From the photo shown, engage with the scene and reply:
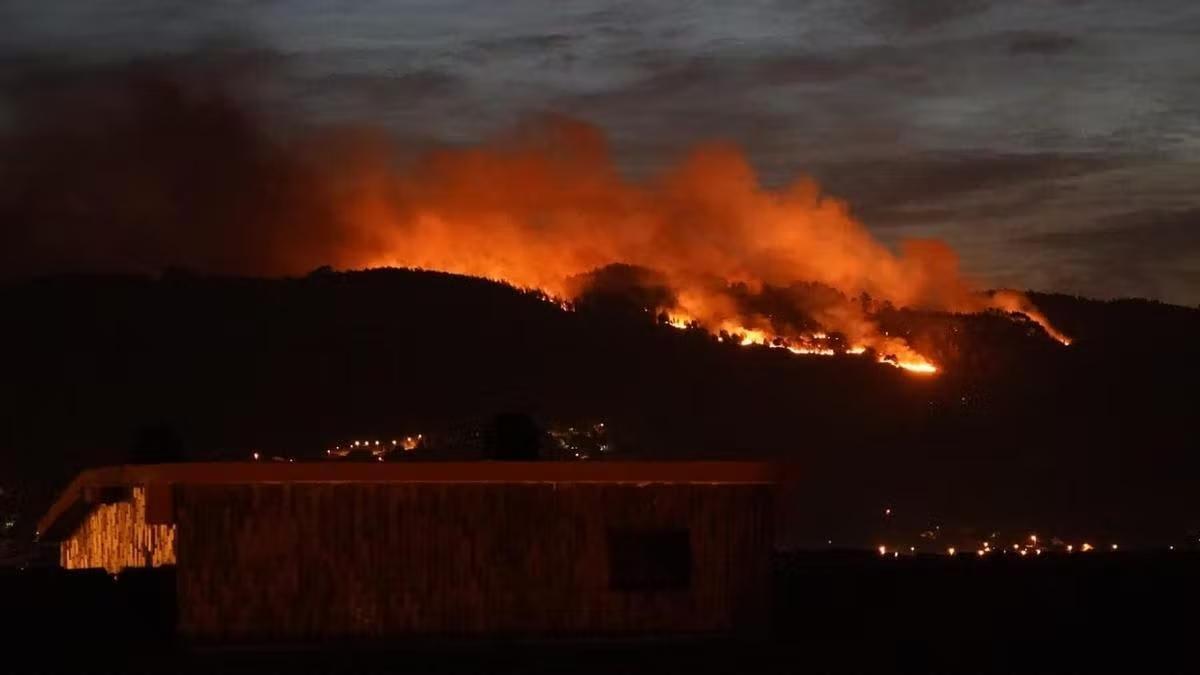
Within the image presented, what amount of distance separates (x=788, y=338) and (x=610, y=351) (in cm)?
990

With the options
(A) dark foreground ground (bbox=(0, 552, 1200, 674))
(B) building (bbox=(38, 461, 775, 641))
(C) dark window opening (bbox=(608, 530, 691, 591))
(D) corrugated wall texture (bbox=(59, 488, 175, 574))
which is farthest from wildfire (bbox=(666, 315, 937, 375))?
(C) dark window opening (bbox=(608, 530, 691, 591))

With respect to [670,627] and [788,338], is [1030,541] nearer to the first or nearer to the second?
[788,338]

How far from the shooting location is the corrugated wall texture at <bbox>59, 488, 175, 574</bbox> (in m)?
29.3

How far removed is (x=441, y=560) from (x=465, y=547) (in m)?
0.37

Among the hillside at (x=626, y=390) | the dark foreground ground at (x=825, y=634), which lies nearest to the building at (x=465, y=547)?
the dark foreground ground at (x=825, y=634)

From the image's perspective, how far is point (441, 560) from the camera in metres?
25.6

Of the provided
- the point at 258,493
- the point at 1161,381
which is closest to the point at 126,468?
the point at 258,493

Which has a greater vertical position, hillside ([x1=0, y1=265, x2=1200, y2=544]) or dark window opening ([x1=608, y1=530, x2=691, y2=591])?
hillside ([x1=0, y1=265, x2=1200, y2=544])

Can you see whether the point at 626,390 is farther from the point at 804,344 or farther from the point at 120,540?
the point at 120,540

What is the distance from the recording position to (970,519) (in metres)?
79.9

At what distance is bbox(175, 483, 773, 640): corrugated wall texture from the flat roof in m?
0.15

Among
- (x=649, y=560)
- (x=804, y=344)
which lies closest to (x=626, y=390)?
(x=804, y=344)

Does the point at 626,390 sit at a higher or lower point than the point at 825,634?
higher

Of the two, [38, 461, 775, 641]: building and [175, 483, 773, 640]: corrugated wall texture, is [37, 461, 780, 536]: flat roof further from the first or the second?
[175, 483, 773, 640]: corrugated wall texture
